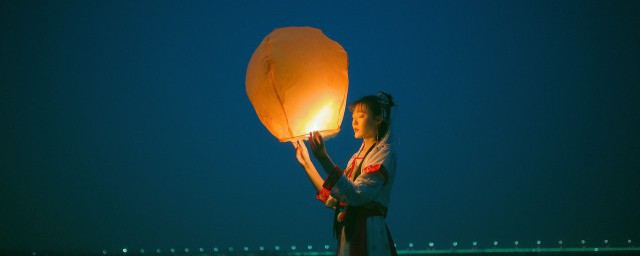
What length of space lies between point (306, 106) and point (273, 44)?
35 centimetres

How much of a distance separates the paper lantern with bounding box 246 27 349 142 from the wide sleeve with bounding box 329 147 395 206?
27cm

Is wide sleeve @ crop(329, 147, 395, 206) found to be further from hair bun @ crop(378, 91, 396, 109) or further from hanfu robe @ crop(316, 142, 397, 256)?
hair bun @ crop(378, 91, 396, 109)

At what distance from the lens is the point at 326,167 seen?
1.96m

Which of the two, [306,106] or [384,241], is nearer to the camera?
[306,106]

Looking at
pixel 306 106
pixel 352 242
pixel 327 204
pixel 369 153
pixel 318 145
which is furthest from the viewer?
pixel 327 204

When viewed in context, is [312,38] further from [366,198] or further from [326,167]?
[366,198]

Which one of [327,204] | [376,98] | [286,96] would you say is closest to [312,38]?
[286,96]

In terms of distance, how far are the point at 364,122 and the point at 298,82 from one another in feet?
1.87

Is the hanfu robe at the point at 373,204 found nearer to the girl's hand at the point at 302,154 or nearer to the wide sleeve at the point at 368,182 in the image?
the wide sleeve at the point at 368,182

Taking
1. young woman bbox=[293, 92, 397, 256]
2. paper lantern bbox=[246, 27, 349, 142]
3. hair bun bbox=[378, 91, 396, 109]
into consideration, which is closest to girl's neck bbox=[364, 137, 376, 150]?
young woman bbox=[293, 92, 397, 256]

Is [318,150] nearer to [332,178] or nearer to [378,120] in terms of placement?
[332,178]

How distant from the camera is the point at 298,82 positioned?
2.06 meters

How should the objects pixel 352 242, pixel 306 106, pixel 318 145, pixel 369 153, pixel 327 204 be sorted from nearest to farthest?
pixel 318 145
pixel 306 106
pixel 352 242
pixel 369 153
pixel 327 204

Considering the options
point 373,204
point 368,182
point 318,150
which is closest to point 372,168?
point 368,182
